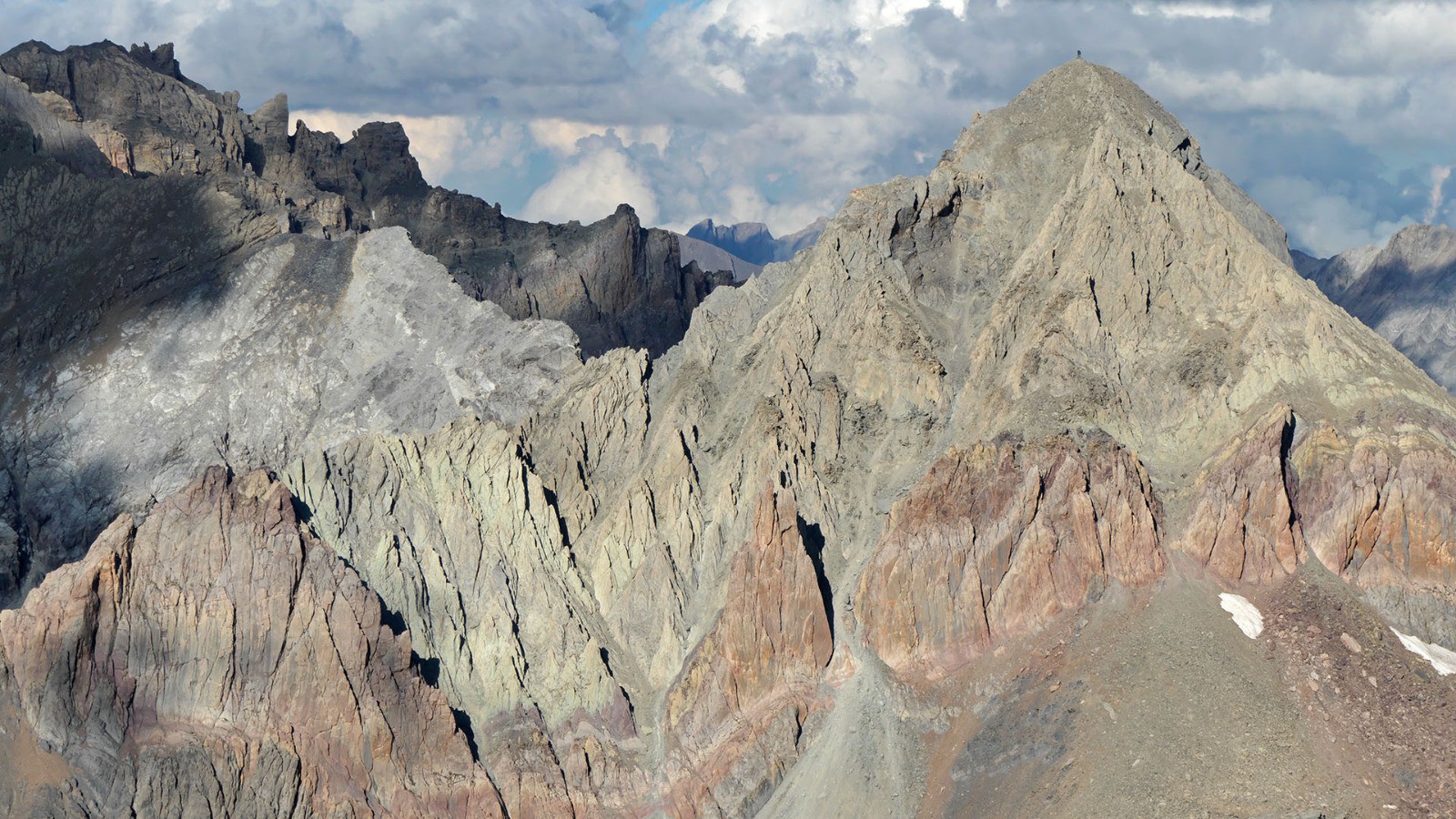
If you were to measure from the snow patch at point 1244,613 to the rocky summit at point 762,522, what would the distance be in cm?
18

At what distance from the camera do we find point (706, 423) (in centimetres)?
11375

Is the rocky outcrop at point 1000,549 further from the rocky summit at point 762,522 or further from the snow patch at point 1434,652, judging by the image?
the snow patch at point 1434,652

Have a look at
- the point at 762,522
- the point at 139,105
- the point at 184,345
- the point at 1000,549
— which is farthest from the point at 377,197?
the point at 1000,549

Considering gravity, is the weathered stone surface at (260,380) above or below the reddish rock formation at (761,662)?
above

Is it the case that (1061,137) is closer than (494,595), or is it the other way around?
(494,595)

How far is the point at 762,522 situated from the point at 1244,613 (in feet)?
92.4

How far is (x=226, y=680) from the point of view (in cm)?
10031

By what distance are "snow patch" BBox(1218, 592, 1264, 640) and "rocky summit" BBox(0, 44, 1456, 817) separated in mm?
178

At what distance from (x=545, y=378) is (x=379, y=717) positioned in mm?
26425

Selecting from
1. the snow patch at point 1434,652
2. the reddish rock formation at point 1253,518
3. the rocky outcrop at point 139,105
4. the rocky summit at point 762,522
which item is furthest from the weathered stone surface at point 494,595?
the rocky outcrop at point 139,105

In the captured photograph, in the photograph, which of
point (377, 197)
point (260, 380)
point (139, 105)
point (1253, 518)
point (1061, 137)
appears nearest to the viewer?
point (1253, 518)

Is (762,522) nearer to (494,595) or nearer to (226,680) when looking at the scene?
(494,595)

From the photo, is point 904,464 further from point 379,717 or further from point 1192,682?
point 379,717

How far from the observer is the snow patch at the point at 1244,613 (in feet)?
312
